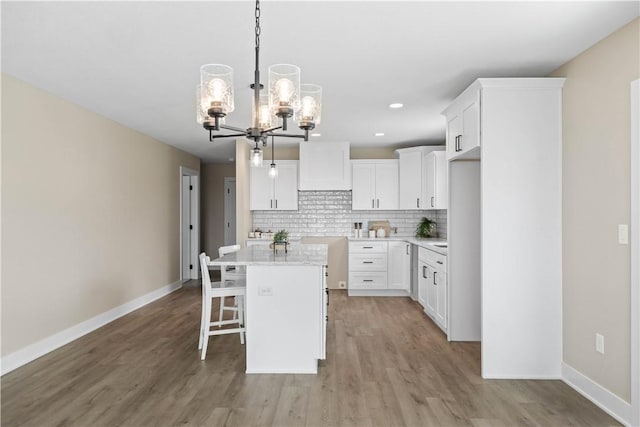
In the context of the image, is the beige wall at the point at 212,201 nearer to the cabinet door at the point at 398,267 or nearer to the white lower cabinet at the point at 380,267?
the white lower cabinet at the point at 380,267

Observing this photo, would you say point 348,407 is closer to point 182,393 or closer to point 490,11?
point 182,393

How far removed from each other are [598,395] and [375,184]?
450 centimetres

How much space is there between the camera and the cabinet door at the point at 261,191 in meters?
6.93

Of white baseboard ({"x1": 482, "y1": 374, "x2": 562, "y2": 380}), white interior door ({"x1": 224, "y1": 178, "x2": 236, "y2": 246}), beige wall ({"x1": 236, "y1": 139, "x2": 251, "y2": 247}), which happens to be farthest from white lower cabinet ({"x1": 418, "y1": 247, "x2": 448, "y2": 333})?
white interior door ({"x1": 224, "y1": 178, "x2": 236, "y2": 246})

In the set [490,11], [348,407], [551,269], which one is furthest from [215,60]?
[551,269]

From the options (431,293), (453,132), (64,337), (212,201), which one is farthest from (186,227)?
(453,132)

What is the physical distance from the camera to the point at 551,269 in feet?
10.9

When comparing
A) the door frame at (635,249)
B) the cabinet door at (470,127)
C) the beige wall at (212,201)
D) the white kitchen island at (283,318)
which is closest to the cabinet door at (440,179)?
the cabinet door at (470,127)

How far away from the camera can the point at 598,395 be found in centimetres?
287

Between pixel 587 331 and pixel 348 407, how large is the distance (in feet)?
5.84

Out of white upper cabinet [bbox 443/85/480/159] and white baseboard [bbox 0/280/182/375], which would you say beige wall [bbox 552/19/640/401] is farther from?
white baseboard [bbox 0/280/182/375]

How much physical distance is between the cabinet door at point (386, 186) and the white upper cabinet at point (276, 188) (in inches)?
53.1

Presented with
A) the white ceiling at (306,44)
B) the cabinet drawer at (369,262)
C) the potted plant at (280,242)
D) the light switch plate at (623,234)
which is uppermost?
the white ceiling at (306,44)

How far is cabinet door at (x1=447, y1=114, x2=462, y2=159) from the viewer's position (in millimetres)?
3893
